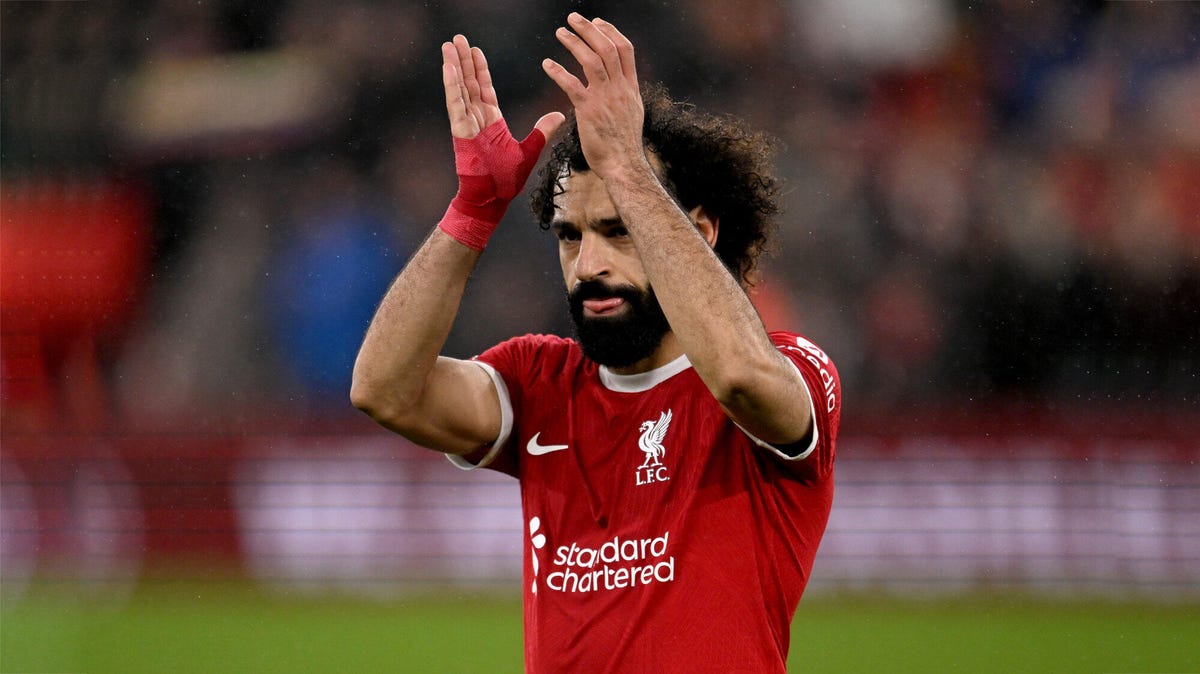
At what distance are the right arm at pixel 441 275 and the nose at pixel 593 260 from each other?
0.69 ft

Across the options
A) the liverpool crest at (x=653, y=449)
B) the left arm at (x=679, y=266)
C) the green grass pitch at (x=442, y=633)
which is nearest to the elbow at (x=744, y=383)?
the left arm at (x=679, y=266)

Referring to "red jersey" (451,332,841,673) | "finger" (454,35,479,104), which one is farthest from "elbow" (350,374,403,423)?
"finger" (454,35,479,104)

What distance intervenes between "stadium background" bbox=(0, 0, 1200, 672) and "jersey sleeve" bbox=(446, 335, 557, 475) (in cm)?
482

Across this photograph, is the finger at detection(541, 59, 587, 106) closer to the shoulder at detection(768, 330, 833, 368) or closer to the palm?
the palm

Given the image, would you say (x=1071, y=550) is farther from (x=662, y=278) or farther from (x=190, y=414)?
(x=662, y=278)

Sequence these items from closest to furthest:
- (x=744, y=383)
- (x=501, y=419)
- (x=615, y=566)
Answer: (x=744, y=383) < (x=615, y=566) < (x=501, y=419)

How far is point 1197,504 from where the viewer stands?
8.32 metres

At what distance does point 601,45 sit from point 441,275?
63cm

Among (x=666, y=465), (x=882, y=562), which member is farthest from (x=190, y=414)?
(x=666, y=465)

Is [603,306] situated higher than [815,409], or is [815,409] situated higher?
[603,306]

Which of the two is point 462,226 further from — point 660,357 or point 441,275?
point 660,357

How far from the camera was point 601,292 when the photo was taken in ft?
9.36

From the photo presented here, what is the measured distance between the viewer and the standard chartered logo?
2668 mm

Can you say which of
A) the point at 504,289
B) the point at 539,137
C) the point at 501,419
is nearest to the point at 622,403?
the point at 501,419
